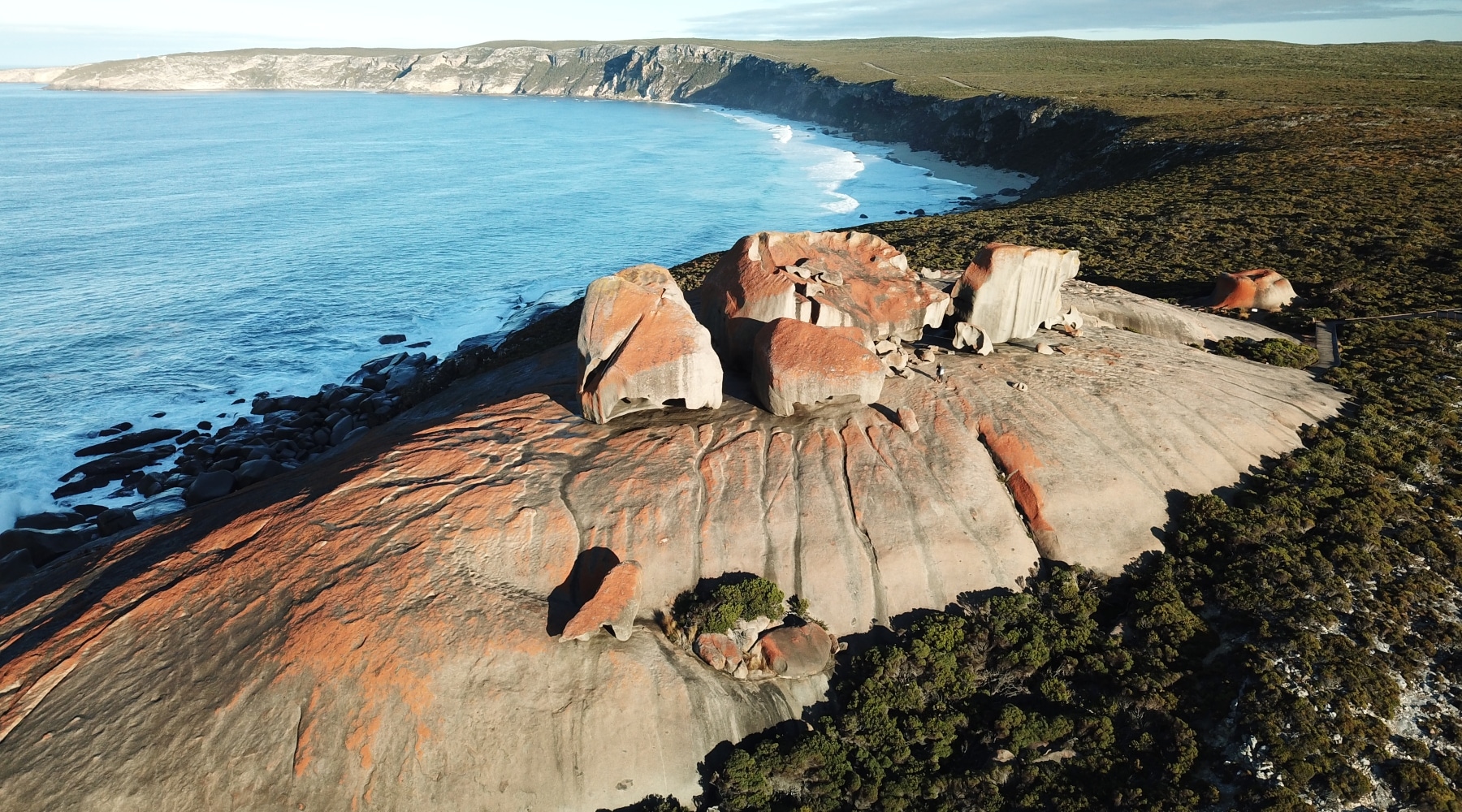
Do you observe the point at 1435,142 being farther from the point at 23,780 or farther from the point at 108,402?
the point at 108,402

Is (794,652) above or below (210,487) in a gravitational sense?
above

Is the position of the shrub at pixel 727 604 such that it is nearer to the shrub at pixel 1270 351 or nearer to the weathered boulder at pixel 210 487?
the shrub at pixel 1270 351

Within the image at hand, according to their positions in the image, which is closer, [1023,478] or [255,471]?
[1023,478]

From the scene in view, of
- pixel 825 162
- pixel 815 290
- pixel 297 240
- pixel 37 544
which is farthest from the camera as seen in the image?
pixel 825 162

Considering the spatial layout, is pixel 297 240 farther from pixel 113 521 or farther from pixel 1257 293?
pixel 1257 293

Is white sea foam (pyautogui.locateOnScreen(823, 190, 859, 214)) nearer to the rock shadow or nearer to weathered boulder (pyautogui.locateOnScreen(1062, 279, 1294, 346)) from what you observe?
weathered boulder (pyautogui.locateOnScreen(1062, 279, 1294, 346))

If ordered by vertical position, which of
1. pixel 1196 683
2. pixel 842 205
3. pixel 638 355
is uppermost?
pixel 638 355

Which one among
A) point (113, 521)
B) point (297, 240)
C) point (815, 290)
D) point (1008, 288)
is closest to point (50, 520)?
point (113, 521)

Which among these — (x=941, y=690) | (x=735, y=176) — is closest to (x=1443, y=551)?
(x=941, y=690)

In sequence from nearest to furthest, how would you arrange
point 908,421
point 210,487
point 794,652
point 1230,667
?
point 1230,667
point 794,652
point 908,421
point 210,487
